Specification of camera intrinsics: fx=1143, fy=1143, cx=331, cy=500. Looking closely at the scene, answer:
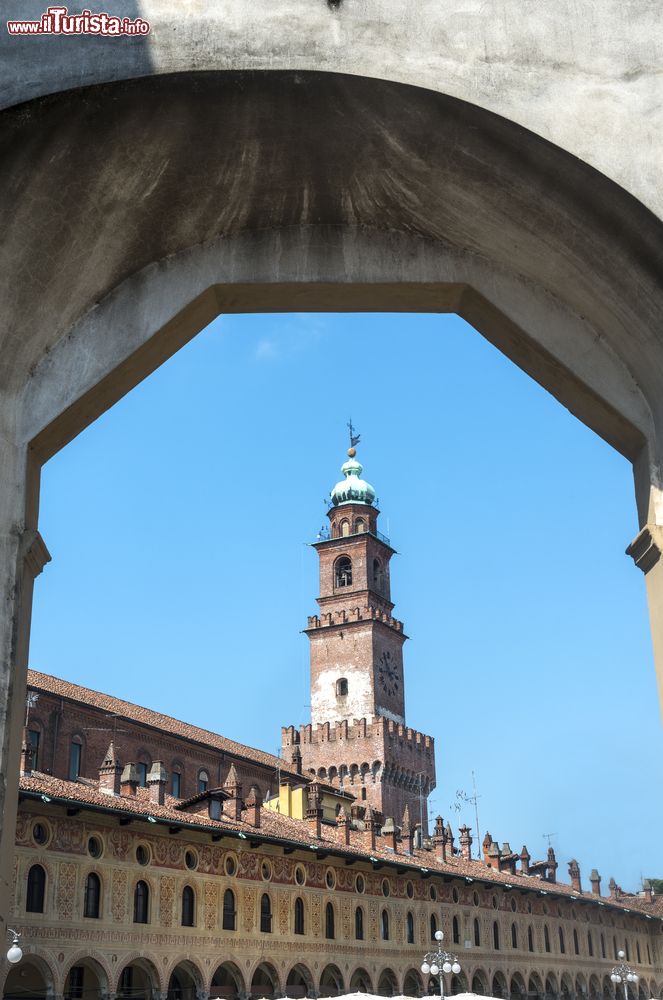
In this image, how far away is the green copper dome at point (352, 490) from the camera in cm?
8912

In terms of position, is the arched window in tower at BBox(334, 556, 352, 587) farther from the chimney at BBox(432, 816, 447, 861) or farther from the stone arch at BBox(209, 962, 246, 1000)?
the stone arch at BBox(209, 962, 246, 1000)

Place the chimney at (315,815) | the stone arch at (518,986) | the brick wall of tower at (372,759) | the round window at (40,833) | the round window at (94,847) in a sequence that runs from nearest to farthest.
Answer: the round window at (40,833) < the round window at (94,847) < the chimney at (315,815) < the stone arch at (518,986) < the brick wall of tower at (372,759)

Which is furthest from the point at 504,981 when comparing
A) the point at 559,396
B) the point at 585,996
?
the point at 559,396

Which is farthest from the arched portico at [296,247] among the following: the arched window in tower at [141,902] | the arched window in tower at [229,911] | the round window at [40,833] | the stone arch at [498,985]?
the stone arch at [498,985]

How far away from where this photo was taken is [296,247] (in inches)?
227

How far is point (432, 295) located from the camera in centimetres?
589

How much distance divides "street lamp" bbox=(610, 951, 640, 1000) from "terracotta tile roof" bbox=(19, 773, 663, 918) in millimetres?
2880

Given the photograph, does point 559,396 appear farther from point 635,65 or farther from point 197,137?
point 197,137

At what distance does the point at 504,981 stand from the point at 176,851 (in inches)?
882

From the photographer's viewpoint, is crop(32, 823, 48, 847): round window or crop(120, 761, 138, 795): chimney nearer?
crop(32, 823, 48, 847): round window

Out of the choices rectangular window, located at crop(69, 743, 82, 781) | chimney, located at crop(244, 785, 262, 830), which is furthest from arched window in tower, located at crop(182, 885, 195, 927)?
rectangular window, located at crop(69, 743, 82, 781)

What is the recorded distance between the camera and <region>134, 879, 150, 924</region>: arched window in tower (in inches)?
1223

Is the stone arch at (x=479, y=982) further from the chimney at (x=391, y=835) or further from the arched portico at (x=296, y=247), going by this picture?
the arched portico at (x=296, y=247)

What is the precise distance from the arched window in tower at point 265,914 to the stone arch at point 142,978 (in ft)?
14.8
